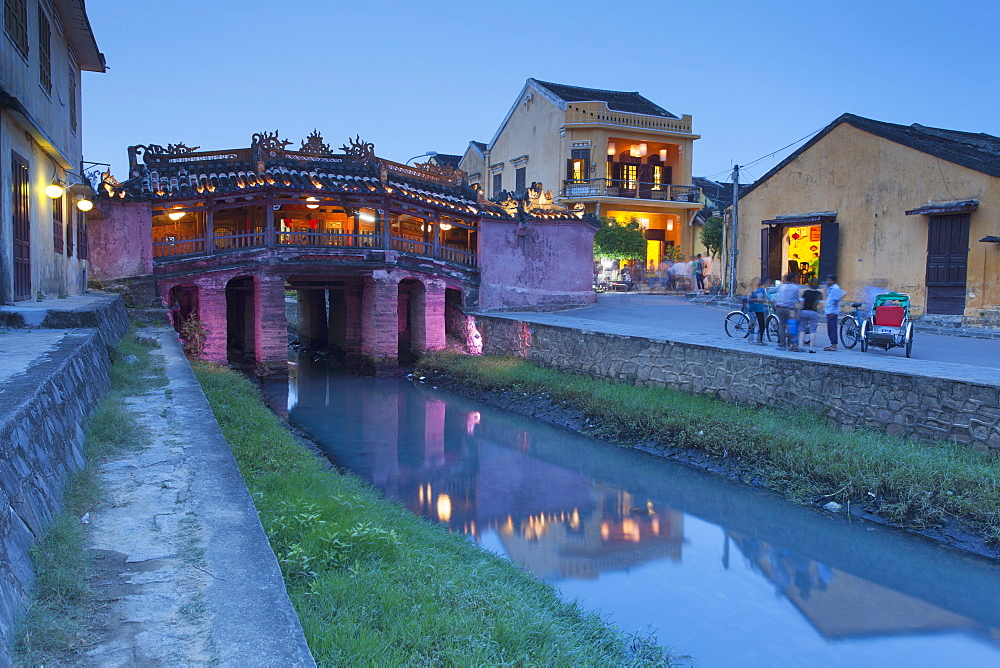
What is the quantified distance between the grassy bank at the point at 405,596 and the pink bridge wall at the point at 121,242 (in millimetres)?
12606

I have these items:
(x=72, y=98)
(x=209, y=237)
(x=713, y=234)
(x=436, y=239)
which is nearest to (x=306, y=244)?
(x=209, y=237)

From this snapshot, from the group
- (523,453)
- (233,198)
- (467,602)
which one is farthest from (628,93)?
(467,602)

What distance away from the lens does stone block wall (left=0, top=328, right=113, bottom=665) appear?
113 inches

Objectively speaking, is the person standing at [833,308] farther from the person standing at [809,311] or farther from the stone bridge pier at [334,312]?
the stone bridge pier at [334,312]

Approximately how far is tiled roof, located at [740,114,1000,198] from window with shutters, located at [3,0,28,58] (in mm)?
17512

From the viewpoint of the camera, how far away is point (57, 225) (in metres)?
12.7

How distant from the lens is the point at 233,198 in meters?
19.2

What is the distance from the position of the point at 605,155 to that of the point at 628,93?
6.38 m

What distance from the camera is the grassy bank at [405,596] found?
379 cm

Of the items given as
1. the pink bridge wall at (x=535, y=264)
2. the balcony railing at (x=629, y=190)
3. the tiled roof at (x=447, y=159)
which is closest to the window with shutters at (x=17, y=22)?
the pink bridge wall at (x=535, y=264)

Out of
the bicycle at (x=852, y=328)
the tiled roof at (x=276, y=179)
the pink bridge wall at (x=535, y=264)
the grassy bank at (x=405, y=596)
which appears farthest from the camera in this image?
the pink bridge wall at (x=535, y=264)

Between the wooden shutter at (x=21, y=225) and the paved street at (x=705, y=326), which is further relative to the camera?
the paved street at (x=705, y=326)

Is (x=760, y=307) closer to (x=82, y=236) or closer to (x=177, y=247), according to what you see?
(x=82, y=236)

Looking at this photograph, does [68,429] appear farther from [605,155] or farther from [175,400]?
[605,155]
